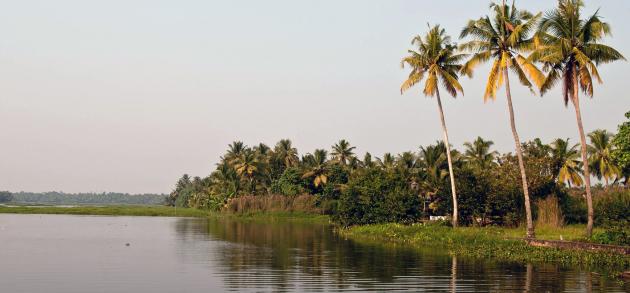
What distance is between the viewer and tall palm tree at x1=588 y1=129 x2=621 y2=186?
68.1m

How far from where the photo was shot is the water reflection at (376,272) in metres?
22.4

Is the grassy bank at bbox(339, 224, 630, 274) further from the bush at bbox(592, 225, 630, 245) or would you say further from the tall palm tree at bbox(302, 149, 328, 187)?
the tall palm tree at bbox(302, 149, 328, 187)

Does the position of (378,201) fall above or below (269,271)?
above

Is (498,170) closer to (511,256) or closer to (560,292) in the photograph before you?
(511,256)

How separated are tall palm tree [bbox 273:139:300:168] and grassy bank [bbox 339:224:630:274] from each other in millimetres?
58096

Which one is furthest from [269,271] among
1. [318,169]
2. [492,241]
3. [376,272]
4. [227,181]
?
[227,181]

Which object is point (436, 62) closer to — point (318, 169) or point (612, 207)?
point (612, 207)

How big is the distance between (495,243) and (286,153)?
3078 inches

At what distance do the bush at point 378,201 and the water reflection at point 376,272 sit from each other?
14021 mm

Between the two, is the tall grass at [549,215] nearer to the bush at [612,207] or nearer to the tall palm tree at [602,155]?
the bush at [612,207]

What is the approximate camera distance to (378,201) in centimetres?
5591

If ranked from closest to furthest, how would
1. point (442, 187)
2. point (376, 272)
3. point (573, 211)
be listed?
1. point (376, 272)
2. point (573, 211)
3. point (442, 187)

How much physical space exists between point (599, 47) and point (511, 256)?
12.6 metres

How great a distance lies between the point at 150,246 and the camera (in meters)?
43.4
